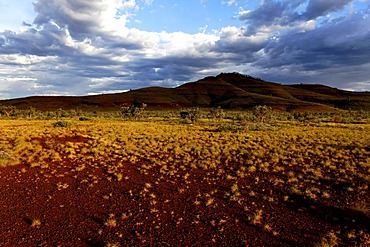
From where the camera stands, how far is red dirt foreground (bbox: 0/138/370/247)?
8836 millimetres

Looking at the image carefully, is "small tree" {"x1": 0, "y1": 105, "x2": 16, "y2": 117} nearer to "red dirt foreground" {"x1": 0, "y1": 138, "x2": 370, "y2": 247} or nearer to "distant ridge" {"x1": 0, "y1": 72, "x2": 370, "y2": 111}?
"distant ridge" {"x1": 0, "y1": 72, "x2": 370, "y2": 111}

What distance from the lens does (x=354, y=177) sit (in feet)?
49.4

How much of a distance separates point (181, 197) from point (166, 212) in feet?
5.30

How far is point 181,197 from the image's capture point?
1223cm

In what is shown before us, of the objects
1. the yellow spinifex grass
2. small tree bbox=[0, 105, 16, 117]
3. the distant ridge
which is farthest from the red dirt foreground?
the distant ridge

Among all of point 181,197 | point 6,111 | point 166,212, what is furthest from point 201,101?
point 166,212

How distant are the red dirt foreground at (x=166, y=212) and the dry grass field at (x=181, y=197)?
37 mm

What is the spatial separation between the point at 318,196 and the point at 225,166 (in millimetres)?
6256

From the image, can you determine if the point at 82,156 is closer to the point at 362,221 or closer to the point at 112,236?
the point at 112,236

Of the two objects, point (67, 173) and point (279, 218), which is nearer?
point (279, 218)

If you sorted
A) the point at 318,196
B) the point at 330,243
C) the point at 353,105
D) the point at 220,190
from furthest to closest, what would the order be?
1. the point at 353,105
2. the point at 220,190
3. the point at 318,196
4. the point at 330,243

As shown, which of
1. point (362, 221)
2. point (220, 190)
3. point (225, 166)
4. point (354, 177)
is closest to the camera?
point (362, 221)

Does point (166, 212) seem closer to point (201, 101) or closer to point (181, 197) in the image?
point (181, 197)

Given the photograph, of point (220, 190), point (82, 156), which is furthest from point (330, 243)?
point (82, 156)
